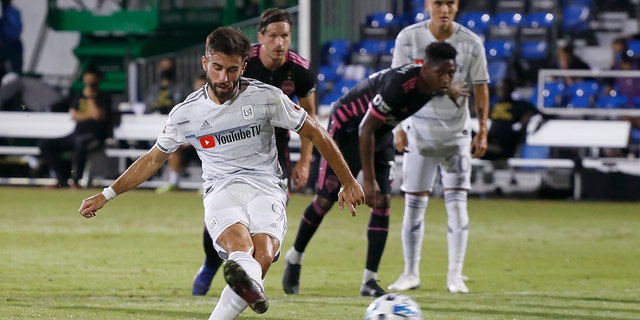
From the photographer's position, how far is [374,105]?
26.6 ft

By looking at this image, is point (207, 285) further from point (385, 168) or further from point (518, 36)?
point (518, 36)

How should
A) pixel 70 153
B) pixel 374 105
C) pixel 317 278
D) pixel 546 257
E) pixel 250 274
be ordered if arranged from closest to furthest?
pixel 250 274, pixel 374 105, pixel 317 278, pixel 546 257, pixel 70 153

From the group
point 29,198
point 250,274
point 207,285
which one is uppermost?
point 250,274

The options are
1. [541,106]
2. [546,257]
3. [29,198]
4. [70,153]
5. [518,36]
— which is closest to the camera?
[546,257]

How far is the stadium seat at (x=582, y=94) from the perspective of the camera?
18656 millimetres

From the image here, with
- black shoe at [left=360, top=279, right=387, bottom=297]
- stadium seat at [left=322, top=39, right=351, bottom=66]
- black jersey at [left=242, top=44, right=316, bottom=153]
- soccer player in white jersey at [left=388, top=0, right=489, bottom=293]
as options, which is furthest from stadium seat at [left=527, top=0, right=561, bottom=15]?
black shoe at [left=360, top=279, right=387, bottom=297]

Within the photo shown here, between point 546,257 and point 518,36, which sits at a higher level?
point 518,36

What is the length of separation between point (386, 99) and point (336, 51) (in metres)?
14.1

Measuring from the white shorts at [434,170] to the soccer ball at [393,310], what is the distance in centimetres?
332

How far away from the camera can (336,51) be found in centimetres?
2211

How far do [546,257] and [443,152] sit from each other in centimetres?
265

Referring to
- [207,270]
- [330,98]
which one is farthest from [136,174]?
[330,98]

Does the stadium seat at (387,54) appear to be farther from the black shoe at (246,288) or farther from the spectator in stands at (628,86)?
the black shoe at (246,288)

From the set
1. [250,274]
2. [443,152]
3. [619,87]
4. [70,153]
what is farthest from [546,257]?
[70,153]
